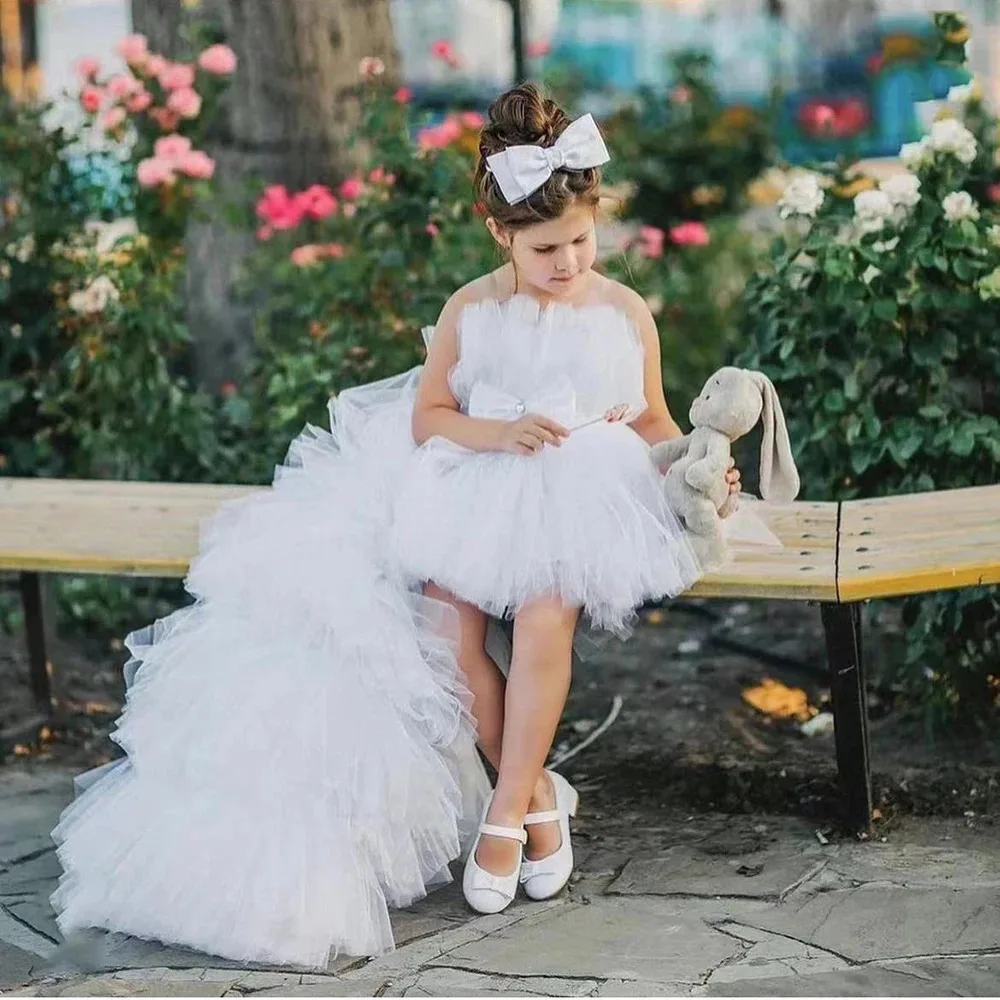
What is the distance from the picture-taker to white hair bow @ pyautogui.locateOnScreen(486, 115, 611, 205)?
308cm

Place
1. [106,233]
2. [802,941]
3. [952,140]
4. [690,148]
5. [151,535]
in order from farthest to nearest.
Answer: [690,148] → [106,233] → [952,140] → [151,535] → [802,941]

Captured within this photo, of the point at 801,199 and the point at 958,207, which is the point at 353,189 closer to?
the point at 801,199

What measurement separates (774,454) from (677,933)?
93 cm

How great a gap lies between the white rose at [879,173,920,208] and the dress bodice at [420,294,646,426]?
3.37ft

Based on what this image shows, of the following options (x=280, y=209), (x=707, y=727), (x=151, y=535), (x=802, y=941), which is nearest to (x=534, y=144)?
(x=151, y=535)

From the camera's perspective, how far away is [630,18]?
12.8 meters

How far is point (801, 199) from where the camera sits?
4.05m

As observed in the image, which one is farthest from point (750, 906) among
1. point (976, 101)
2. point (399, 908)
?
point (976, 101)

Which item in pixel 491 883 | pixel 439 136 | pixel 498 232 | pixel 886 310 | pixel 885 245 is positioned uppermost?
pixel 439 136

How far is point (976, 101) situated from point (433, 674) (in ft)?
8.21

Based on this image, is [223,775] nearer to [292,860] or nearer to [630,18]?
[292,860]

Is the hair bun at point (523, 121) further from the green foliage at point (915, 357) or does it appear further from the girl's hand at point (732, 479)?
the green foliage at point (915, 357)

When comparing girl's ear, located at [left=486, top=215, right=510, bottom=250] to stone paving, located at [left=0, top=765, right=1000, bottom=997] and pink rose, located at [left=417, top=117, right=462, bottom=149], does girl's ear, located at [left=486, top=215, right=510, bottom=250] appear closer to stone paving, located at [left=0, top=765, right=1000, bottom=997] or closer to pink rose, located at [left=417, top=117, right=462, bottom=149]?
stone paving, located at [left=0, top=765, right=1000, bottom=997]

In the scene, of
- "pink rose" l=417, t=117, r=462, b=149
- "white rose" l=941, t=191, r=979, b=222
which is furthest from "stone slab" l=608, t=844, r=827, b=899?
"pink rose" l=417, t=117, r=462, b=149
